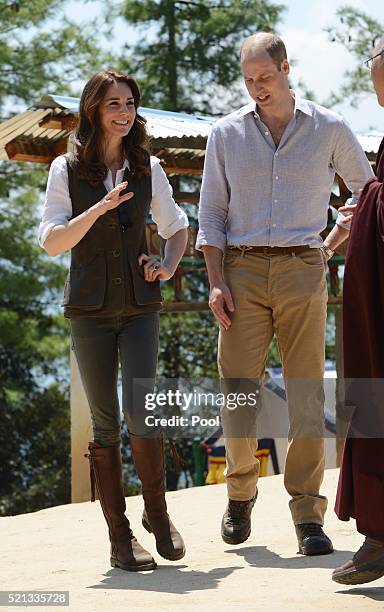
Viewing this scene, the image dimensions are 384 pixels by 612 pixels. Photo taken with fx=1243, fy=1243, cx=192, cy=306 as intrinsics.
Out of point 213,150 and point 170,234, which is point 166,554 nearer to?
point 170,234

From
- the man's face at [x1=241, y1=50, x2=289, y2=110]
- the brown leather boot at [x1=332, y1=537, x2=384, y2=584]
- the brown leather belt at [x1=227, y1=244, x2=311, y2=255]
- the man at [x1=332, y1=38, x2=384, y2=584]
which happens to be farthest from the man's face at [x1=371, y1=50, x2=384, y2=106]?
the brown leather boot at [x1=332, y1=537, x2=384, y2=584]

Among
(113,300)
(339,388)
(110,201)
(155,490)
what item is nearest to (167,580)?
(155,490)

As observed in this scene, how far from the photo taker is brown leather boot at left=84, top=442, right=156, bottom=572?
4660 millimetres

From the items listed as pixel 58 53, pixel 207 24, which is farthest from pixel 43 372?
pixel 207 24

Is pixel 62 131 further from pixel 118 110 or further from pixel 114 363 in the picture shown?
pixel 114 363

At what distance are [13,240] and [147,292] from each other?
1515cm

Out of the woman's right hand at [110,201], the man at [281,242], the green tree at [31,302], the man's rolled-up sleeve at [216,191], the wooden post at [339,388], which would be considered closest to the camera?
the woman's right hand at [110,201]

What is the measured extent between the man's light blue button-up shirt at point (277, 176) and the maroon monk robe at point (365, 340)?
29.2 inches

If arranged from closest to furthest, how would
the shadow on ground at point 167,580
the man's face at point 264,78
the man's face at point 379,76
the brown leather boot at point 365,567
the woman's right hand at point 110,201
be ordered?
1. the brown leather boot at point 365,567
2. the man's face at point 379,76
3. the shadow on ground at point 167,580
4. the woman's right hand at point 110,201
5. the man's face at point 264,78

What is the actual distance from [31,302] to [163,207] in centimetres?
1557

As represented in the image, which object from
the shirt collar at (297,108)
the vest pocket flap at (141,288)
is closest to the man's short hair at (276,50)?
the shirt collar at (297,108)

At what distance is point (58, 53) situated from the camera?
67.2ft

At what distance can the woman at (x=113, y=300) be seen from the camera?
4613 millimetres

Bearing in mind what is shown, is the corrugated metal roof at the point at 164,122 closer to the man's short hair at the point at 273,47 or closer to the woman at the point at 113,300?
the man's short hair at the point at 273,47
